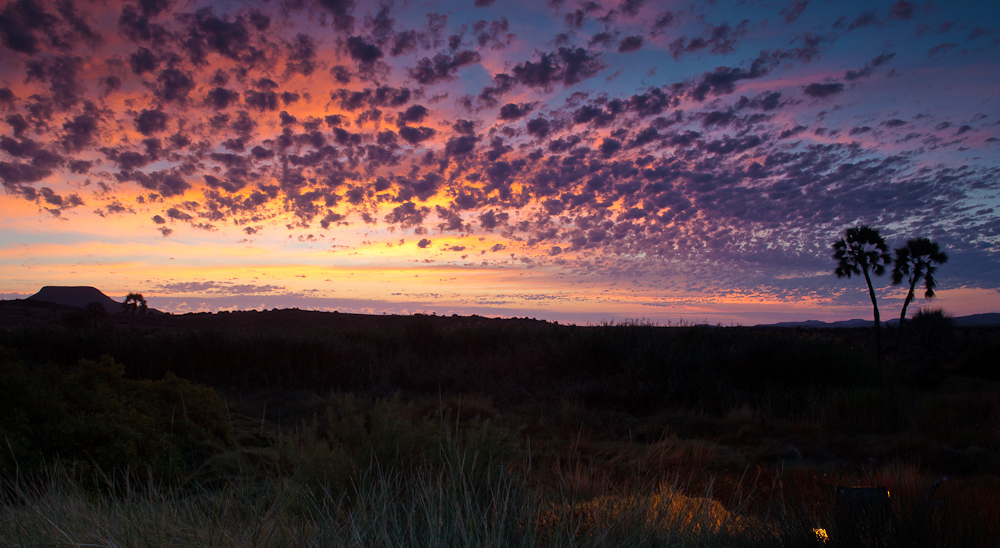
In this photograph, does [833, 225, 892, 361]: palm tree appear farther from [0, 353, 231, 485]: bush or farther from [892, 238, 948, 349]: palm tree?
[0, 353, 231, 485]: bush

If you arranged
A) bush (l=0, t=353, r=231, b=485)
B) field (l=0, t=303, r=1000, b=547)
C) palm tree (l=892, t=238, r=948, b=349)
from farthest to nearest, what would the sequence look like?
palm tree (l=892, t=238, r=948, b=349) → bush (l=0, t=353, r=231, b=485) → field (l=0, t=303, r=1000, b=547)

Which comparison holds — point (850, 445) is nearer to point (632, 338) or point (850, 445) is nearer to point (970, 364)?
point (632, 338)

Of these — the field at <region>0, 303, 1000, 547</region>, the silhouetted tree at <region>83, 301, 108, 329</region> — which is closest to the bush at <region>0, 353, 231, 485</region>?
the field at <region>0, 303, 1000, 547</region>

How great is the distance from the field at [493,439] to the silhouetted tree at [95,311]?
55.3ft

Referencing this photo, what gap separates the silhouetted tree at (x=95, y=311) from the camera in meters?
28.5

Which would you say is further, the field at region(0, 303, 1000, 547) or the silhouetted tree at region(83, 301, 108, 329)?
the silhouetted tree at region(83, 301, 108, 329)

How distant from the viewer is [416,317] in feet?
66.1

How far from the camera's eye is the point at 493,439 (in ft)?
13.4

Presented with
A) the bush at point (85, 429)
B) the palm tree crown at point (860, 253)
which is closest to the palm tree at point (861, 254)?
the palm tree crown at point (860, 253)

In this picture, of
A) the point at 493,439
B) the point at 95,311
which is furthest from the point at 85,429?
the point at 95,311

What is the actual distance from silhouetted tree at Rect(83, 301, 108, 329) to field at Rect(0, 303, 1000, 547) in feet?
55.3

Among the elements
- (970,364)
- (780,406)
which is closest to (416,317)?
(780,406)

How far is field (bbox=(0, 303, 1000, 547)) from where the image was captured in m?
2.79

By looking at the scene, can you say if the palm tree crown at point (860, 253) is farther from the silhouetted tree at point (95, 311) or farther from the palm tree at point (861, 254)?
the silhouetted tree at point (95, 311)
